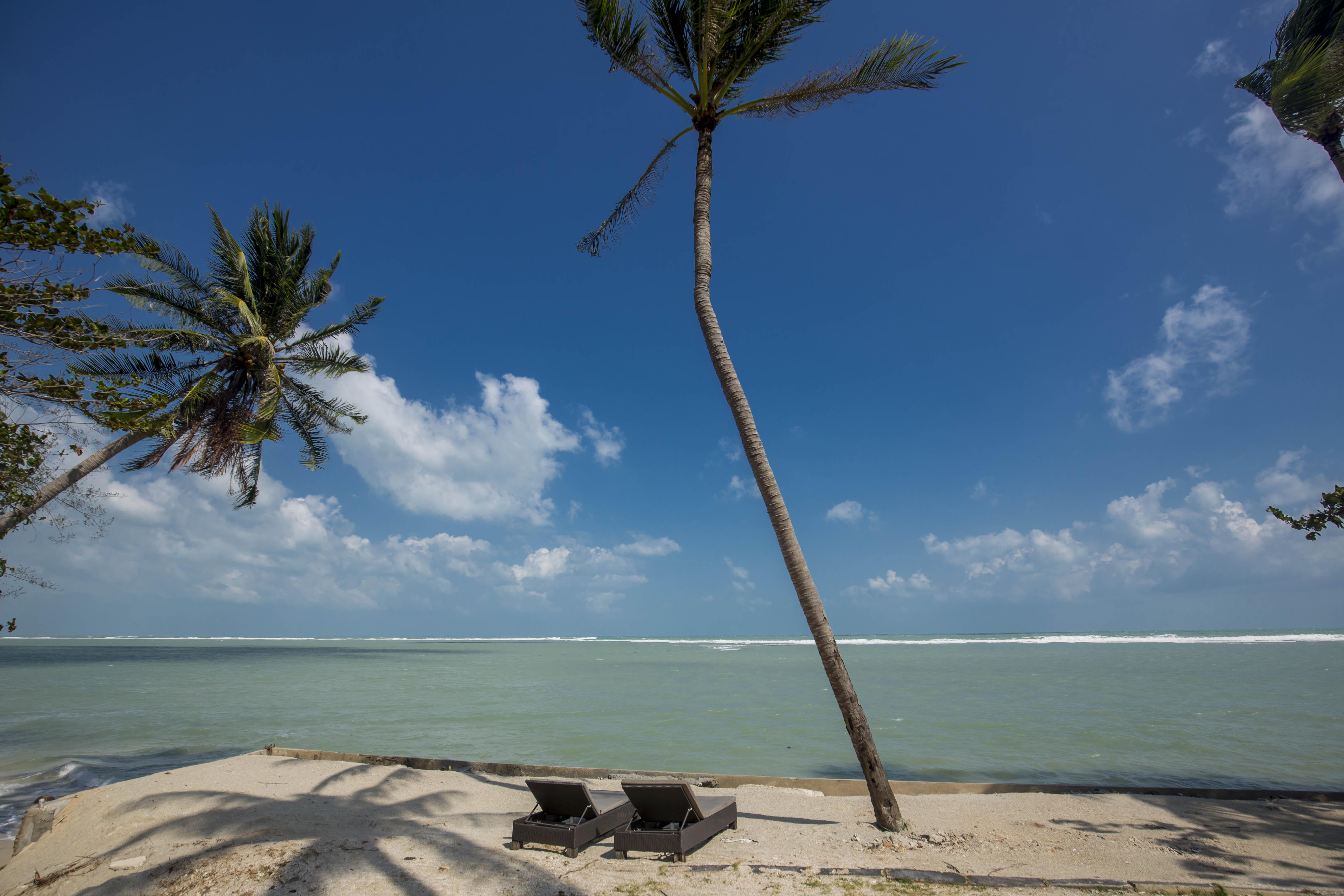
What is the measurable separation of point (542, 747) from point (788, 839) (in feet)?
24.4

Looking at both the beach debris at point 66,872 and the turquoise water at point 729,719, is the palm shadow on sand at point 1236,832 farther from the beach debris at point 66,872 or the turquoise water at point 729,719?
the beach debris at point 66,872

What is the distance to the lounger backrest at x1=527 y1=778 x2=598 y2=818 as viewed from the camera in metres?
5.89

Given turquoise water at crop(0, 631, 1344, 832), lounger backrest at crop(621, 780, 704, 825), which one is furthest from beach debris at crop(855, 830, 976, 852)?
turquoise water at crop(0, 631, 1344, 832)

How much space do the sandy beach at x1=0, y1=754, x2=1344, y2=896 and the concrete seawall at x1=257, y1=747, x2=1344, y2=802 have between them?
162 millimetres

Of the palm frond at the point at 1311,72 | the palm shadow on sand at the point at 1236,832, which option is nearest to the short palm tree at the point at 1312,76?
the palm frond at the point at 1311,72

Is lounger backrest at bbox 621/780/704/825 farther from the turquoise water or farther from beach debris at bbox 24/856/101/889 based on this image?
beach debris at bbox 24/856/101/889

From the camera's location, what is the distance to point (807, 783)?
815 cm

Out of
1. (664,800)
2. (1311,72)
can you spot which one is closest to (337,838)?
(664,800)

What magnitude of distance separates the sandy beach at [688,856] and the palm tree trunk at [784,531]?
0.56 metres

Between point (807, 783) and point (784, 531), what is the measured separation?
3854mm

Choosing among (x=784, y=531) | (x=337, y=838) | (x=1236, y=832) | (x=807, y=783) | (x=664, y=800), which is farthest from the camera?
(x=807, y=783)

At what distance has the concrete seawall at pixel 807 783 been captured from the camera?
7164 millimetres

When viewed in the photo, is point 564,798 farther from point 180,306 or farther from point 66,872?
point 180,306

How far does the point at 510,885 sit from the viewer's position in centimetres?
490
